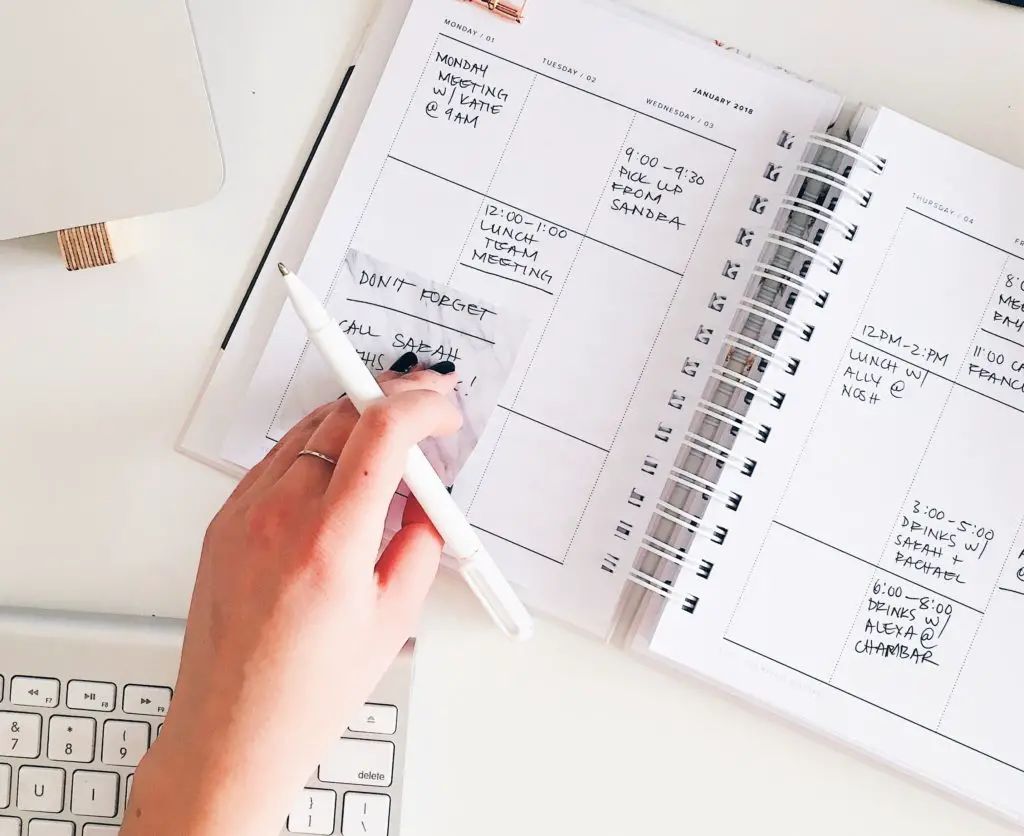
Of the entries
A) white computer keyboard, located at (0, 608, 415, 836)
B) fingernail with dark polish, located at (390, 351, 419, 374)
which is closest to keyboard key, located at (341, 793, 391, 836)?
white computer keyboard, located at (0, 608, 415, 836)

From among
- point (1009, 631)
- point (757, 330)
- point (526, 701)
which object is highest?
point (757, 330)

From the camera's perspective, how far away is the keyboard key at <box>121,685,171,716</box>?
0.52m

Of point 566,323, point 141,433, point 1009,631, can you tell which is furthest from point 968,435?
point 141,433

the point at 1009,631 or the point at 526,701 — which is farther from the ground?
the point at 1009,631

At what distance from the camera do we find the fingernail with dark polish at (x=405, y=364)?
1.78 feet

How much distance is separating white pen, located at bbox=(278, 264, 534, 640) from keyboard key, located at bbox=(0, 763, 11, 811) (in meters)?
0.26

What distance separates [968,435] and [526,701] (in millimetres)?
292

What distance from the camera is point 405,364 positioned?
1.78ft

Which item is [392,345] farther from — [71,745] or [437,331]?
[71,745]

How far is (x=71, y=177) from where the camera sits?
0.49 meters

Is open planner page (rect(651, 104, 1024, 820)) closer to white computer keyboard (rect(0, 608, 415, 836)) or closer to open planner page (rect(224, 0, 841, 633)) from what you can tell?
open planner page (rect(224, 0, 841, 633))

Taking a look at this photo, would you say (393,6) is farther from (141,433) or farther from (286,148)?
(141,433)

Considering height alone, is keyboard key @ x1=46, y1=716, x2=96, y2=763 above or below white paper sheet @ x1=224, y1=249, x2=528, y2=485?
below

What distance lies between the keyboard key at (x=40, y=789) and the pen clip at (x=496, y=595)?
0.80ft
